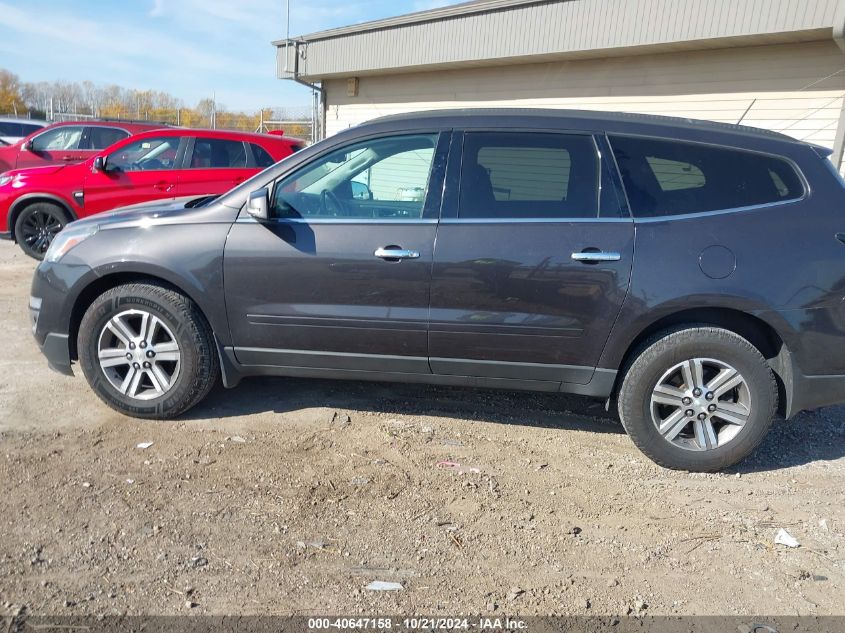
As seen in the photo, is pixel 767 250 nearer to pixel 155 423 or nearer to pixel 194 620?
pixel 194 620

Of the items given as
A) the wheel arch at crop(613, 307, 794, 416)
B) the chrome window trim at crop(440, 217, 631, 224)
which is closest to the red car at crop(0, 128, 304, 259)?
the chrome window trim at crop(440, 217, 631, 224)

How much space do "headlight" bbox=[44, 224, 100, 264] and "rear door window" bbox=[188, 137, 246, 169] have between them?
15.2 feet

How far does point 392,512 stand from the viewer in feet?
10.2

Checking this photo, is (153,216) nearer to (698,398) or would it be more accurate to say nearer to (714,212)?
(714,212)

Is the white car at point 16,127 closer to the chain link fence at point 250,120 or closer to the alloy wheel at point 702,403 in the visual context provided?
the chain link fence at point 250,120

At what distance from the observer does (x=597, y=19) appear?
9.12m

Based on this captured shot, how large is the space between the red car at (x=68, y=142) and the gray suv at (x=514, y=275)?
8.46m

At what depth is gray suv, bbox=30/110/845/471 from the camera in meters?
3.44

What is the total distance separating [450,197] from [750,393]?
1944 mm

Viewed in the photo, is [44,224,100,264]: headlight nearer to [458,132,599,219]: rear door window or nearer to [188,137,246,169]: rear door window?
[458,132,599,219]: rear door window

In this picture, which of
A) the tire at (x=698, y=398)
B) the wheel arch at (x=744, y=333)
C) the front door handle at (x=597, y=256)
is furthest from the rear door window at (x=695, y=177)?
the tire at (x=698, y=398)

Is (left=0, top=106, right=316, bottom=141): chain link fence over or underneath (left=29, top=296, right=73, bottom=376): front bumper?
over

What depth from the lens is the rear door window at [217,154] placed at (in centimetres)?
838

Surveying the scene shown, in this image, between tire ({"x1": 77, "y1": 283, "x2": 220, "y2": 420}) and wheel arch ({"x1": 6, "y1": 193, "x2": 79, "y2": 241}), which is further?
wheel arch ({"x1": 6, "y1": 193, "x2": 79, "y2": 241})
